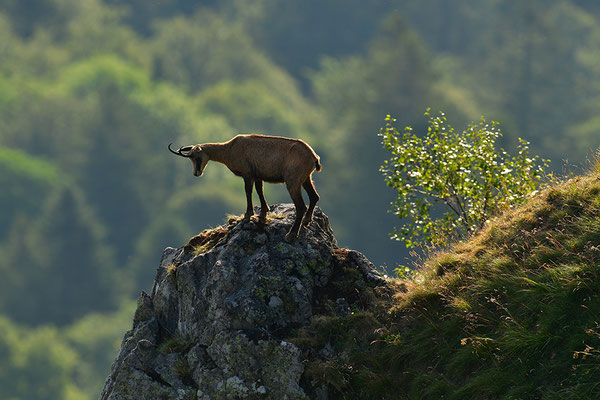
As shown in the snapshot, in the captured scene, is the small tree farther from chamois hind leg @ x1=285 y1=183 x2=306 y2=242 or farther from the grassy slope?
the grassy slope

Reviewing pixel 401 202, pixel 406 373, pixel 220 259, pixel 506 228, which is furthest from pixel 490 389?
pixel 401 202

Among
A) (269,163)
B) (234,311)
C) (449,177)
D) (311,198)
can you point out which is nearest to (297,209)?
(311,198)

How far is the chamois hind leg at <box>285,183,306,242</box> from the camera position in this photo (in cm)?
1825

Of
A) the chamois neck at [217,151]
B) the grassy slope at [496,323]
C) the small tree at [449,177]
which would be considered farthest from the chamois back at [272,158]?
the small tree at [449,177]

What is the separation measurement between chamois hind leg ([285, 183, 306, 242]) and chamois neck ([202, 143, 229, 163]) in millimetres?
2385

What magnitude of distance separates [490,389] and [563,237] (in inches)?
182

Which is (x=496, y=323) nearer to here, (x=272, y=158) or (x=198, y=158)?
(x=272, y=158)

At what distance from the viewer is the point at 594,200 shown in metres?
15.9

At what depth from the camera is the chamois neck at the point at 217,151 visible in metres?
19.5

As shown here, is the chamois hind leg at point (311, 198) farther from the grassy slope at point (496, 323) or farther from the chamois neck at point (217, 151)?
the grassy slope at point (496, 323)

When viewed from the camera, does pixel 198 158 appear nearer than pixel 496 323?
No

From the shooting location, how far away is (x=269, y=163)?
18859 millimetres

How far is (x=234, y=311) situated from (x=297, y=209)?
11.6ft

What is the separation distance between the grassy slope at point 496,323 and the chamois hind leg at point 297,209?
9.49 feet
